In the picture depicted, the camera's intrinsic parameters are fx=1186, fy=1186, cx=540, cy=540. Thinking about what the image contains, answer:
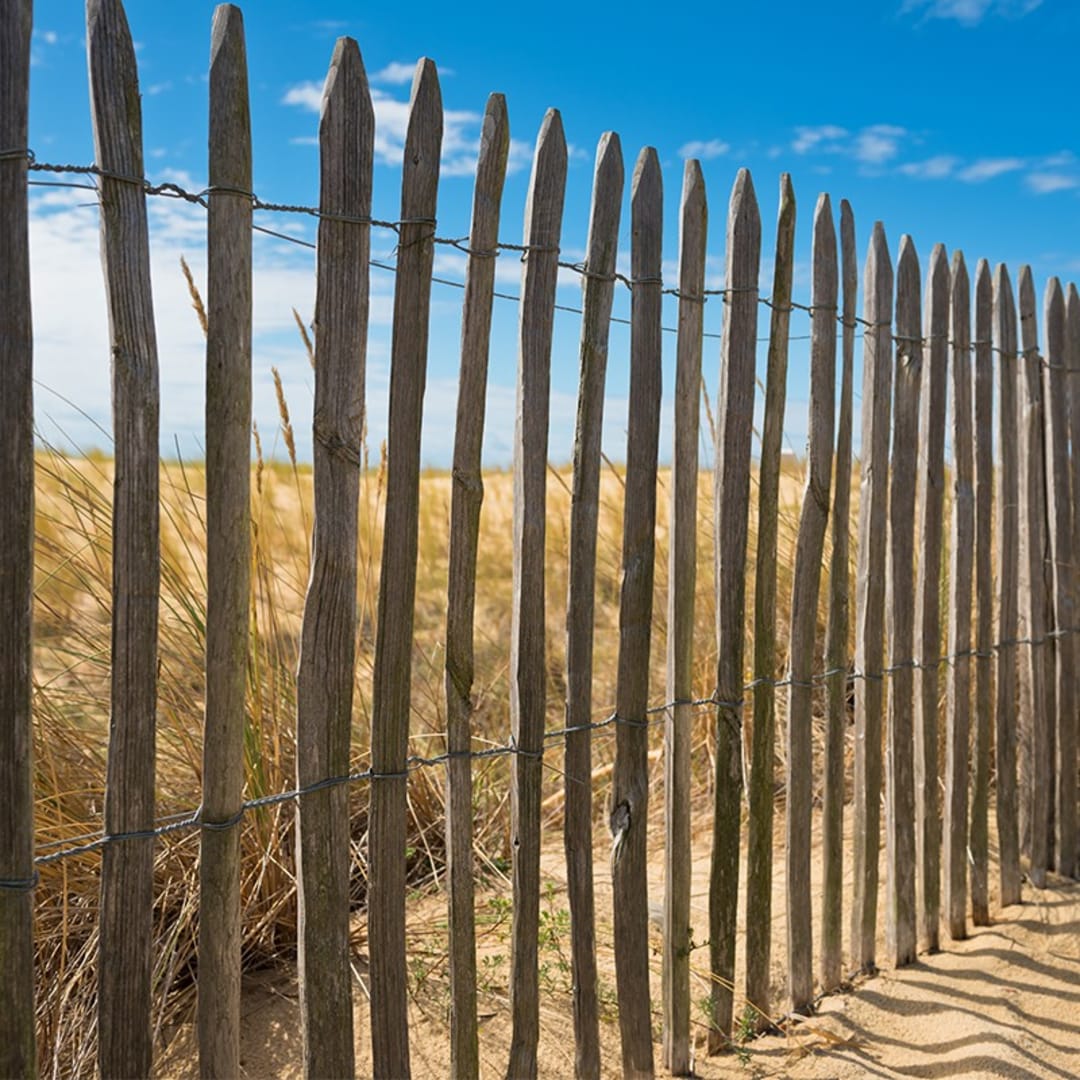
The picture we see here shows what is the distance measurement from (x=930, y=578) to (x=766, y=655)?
95 cm

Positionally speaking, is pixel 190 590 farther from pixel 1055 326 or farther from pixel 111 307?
pixel 1055 326

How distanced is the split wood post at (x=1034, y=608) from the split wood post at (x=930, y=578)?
2.04ft

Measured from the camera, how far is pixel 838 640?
11.3 feet

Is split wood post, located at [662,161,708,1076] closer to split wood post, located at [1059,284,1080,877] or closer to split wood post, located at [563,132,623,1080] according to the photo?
split wood post, located at [563,132,623,1080]

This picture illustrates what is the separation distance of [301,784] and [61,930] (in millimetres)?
1125

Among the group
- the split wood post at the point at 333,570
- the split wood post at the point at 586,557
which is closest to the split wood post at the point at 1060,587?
the split wood post at the point at 586,557

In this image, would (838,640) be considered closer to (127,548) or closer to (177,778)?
(177,778)

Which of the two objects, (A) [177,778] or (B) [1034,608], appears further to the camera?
(B) [1034,608]

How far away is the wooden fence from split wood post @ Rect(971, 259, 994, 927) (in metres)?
0.01

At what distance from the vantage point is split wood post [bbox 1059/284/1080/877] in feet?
14.4

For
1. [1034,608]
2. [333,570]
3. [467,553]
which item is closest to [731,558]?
[467,553]

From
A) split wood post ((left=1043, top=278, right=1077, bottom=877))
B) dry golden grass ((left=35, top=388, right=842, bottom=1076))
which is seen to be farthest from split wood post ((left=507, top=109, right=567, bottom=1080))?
split wood post ((left=1043, top=278, right=1077, bottom=877))

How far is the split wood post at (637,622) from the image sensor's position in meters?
2.68

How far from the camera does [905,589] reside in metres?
3.66
